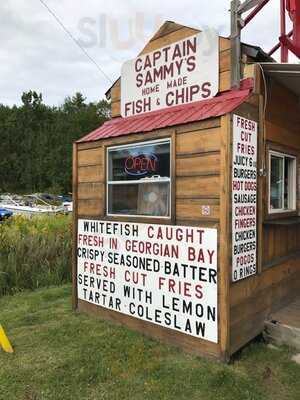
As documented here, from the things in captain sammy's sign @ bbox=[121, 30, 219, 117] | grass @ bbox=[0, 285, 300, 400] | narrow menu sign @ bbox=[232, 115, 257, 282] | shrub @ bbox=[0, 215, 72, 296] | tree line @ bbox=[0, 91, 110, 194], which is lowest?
grass @ bbox=[0, 285, 300, 400]

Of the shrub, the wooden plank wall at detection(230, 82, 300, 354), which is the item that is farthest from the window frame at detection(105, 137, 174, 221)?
the shrub

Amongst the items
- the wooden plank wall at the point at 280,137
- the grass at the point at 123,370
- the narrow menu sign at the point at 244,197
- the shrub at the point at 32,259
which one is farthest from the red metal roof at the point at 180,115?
the shrub at the point at 32,259

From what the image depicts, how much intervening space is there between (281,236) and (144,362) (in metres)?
2.38

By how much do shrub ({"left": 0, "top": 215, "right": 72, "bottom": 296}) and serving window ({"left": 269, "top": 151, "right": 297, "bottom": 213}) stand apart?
452 centimetres

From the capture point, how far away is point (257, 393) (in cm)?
332

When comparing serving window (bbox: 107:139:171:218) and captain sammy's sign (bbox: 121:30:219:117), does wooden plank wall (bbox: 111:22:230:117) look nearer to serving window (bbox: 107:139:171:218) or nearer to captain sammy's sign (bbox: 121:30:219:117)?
captain sammy's sign (bbox: 121:30:219:117)

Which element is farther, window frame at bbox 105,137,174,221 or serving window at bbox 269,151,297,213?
serving window at bbox 269,151,297,213

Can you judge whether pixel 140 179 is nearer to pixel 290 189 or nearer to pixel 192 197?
pixel 192 197

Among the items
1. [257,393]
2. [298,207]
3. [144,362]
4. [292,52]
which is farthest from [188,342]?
[292,52]

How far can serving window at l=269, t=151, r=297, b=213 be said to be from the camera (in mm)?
4738

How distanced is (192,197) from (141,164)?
3.05 feet

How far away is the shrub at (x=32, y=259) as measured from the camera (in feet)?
23.4

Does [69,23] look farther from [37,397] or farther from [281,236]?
[37,397]

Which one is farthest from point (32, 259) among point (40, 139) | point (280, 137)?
point (40, 139)
